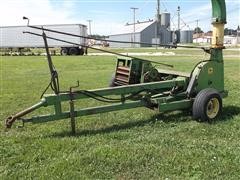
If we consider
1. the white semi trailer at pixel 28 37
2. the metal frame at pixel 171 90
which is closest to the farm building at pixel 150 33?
the white semi trailer at pixel 28 37

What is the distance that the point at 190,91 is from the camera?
7.52 meters

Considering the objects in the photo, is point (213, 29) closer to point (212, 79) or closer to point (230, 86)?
point (212, 79)

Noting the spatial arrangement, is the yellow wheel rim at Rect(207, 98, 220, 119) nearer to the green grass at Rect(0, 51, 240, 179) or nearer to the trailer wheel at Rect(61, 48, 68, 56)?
the green grass at Rect(0, 51, 240, 179)

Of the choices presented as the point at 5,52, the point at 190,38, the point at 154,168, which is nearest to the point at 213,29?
the point at 154,168

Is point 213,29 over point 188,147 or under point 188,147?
over

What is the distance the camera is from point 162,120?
732 cm

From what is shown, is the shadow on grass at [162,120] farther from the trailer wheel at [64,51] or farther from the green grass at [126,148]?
the trailer wheel at [64,51]

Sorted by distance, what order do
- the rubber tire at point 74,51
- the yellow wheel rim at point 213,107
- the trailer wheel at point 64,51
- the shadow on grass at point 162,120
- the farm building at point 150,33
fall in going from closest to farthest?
1. the shadow on grass at point 162,120
2. the yellow wheel rim at point 213,107
3. the rubber tire at point 74,51
4. the trailer wheel at point 64,51
5. the farm building at point 150,33

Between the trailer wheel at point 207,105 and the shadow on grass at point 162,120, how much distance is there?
0.53 ft

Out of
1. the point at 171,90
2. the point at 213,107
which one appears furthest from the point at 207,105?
the point at 171,90

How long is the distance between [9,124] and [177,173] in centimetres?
282

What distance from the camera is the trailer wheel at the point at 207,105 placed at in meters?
7.08

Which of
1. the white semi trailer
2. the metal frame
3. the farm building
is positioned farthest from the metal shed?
the metal frame

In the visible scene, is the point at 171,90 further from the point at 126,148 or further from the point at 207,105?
the point at 126,148
